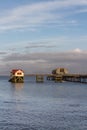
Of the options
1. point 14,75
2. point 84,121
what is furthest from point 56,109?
point 14,75

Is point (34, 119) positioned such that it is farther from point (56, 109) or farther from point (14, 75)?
point (14, 75)

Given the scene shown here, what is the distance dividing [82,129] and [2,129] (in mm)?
7844

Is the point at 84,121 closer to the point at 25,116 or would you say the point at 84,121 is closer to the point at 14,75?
the point at 25,116

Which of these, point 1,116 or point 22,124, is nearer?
point 22,124

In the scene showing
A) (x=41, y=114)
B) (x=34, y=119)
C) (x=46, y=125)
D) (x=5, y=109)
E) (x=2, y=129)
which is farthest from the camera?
(x=5, y=109)

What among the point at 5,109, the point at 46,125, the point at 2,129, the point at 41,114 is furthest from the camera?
the point at 5,109

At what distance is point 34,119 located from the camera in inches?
1796

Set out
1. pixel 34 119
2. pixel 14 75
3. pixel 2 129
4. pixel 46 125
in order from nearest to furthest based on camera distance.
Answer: pixel 2 129, pixel 46 125, pixel 34 119, pixel 14 75

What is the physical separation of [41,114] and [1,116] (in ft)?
17.3

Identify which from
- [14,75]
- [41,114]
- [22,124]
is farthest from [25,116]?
[14,75]

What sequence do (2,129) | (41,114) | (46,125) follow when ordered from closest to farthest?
(2,129), (46,125), (41,114)

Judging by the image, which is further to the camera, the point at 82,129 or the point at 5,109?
the point at 5,109

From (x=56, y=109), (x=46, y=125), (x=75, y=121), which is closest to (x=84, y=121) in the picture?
(x=75, y=121)

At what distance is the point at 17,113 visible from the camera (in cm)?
5141
